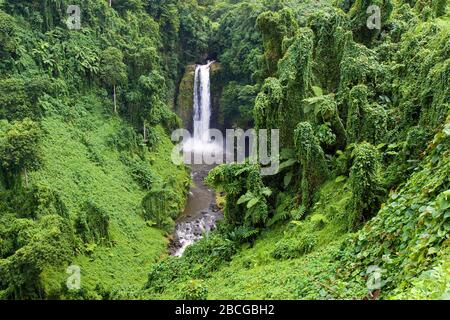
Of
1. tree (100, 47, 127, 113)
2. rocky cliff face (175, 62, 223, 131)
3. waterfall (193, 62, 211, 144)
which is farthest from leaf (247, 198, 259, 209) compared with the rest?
rocky cliff face (175, 62, 223, 131)

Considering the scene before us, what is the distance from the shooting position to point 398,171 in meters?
9.30

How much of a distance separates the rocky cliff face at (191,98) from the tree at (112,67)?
939 centimetres

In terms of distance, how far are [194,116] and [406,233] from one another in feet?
102

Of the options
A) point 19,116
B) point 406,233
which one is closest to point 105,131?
point 19,116

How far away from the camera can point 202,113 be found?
3650cm

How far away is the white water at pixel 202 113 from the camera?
3638 cm

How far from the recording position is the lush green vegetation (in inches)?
284

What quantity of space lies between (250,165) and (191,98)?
79.2 ft

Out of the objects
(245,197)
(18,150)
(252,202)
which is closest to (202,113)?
(18,150)

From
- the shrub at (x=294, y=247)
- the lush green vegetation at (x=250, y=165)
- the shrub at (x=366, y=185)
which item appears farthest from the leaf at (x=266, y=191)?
the shrub at (x=366, y=185)

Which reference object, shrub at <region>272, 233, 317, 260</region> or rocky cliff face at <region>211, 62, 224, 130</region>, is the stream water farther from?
shrub at <region>272, 233, 317, 260</region>

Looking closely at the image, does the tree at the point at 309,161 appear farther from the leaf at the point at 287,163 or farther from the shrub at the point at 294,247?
the shrub at the point at 294,247

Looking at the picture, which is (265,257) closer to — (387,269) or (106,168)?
(387,269)
